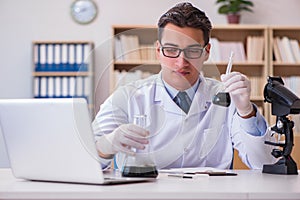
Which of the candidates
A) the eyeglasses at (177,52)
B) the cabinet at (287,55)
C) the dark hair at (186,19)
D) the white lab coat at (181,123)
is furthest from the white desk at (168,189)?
the cabinet at (287,55)

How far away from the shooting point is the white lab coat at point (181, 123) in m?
1.78

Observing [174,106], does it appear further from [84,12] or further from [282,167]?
[84,12]

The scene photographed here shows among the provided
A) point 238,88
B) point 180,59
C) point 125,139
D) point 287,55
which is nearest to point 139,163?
point 125,139

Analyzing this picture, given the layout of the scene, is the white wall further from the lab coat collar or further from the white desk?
the white desk

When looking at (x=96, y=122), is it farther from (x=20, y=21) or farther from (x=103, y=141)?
(x=20, y=21)

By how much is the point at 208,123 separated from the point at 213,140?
3.1 inches

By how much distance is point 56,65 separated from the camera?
18.2 feet

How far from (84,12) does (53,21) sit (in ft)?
0.96

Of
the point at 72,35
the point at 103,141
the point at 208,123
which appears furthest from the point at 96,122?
the point at 72,35

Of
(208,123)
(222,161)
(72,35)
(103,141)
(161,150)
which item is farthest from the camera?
(72,35)

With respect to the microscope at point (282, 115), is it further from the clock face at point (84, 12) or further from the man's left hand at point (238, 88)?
the clock face at point (84, 12)

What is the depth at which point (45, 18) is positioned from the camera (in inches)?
228

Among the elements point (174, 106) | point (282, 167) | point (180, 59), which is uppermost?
point (180, 59)

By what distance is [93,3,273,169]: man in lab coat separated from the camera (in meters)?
1.75
